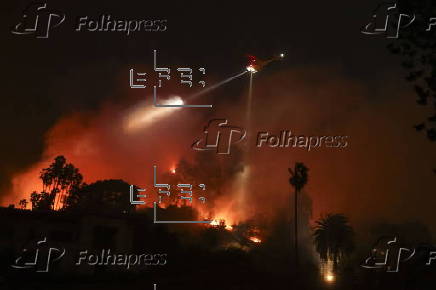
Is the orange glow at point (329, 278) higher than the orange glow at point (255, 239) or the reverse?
the reverse

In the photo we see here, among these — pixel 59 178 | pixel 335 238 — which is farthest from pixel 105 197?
pixel 335 238

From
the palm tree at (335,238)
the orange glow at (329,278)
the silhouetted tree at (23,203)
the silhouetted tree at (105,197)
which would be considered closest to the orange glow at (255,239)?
the palm tree at (335,238)

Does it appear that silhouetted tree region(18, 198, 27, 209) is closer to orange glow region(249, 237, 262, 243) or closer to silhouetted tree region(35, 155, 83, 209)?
silhouetted tree region(35, 155, 83, 209)

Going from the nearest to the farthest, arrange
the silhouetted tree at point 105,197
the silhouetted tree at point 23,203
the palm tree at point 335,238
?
the palm tree at point 335,238
the silhouetted tree at point 105,197
the silhouetted tree at point 23,203

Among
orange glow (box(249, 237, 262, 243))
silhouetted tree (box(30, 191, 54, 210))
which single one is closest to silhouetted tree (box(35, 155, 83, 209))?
silhouetted tree (box(30, 191, 54, 210))

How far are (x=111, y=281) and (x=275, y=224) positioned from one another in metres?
63.4

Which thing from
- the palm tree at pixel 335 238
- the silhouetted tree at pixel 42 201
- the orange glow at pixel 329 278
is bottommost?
the orange glow at pixel 329 278

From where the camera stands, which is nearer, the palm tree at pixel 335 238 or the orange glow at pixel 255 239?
the palm tree at pixel 335 238

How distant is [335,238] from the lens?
72.2 meters

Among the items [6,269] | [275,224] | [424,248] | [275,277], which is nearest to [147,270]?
[6,269]

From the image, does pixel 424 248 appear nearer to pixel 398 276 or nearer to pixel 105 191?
pixel 398 276

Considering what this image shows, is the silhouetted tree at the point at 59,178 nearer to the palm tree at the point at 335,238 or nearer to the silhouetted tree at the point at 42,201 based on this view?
the silhouetted tree at the point at 42,201

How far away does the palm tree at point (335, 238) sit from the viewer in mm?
71562

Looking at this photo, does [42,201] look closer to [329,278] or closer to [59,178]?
[59,178]
